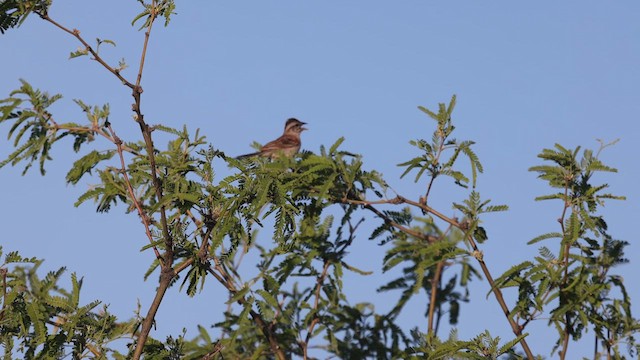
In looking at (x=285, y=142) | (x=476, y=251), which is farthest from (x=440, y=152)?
(x=285, y=142)

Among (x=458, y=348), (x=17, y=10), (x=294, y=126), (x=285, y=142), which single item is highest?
(x=294, y=126)

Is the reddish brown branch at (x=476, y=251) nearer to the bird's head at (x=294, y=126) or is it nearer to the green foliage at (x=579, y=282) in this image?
the green foliage at (x=579, y=282)

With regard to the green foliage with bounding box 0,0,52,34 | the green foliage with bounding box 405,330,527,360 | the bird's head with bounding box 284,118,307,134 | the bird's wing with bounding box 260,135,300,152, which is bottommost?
the green foliage with bounding box 405,330,527,360

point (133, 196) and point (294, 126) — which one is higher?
point (294, 126)

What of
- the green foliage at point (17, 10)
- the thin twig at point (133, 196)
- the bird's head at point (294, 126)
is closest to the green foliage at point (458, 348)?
the thin twig at point (133, 196)

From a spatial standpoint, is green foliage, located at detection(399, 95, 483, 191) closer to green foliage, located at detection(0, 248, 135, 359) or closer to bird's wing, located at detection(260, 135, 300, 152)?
green foliage, located at detection(0, 248, 135, 359)

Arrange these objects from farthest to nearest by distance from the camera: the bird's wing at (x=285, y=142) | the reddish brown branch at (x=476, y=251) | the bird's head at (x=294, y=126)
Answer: the bird's head at (x=294, y=126) < the bird's wing at (x=285, y=142) < the reddish brown branch at (x=476, y=251)

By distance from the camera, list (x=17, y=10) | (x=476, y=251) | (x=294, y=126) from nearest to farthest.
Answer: (x=476, y=251) → (x=17, y=10) → (x=294, y=126)

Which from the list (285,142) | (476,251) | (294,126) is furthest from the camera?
(294,126)

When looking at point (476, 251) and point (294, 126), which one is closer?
point (476, 251)

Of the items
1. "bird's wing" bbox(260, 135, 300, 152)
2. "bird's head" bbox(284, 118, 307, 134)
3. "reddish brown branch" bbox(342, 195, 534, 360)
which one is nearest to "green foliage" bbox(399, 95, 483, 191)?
"reddish brown branch" bbox(342, 195, 534, 360)

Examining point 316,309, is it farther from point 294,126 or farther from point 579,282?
point 294,126

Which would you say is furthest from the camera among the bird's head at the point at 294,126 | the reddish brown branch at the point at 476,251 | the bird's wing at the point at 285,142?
the bird's head at the point at 294,126

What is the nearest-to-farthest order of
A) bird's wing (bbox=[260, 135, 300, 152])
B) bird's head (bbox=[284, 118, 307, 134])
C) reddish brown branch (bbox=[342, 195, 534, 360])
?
reddish brown branch (bbox=[342, 195, 534, 360]) < bird's wing (bbox=[260, 135, 300, 152]) < bird's head (bbox=[284, 118, 307, 134])
